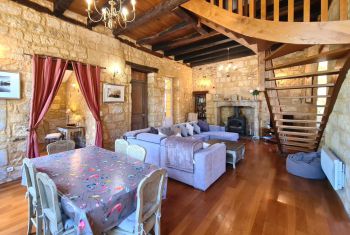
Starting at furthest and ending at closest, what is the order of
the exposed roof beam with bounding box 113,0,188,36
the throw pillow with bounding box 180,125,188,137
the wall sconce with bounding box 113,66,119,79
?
the throw pillow with bounding box 180,125,188,137 → the wall sconce with bounding box 113,66,119,79 → the exposed roof beam with bounding box 113,0,188,36

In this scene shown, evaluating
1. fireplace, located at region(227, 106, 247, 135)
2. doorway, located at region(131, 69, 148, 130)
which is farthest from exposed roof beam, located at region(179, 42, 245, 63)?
fireplace, located at region(227, 106, 247, 135)

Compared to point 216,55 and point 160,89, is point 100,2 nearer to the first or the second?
point 160,89

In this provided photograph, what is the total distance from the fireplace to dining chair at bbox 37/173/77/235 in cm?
635

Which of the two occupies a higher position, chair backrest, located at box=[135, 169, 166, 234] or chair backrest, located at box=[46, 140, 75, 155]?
chair backrest, located at box=[46, 140, 75, 155]

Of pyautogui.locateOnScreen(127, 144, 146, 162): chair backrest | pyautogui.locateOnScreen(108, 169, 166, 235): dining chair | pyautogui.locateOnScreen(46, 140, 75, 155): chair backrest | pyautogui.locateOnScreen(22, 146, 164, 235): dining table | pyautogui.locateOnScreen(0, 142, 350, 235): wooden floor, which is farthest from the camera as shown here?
pyautogui.locateOnScreen(46, 140, 75, 155): chair backrest

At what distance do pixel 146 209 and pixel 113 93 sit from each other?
366 cm

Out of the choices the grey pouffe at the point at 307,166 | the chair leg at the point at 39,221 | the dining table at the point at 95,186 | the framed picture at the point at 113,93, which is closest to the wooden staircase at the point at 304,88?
the grey pouffe at the point at 307,166

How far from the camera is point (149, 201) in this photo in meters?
1.36

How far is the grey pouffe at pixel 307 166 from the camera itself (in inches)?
123

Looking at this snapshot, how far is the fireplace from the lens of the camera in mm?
6645

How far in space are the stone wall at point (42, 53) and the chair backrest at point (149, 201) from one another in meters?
3.06

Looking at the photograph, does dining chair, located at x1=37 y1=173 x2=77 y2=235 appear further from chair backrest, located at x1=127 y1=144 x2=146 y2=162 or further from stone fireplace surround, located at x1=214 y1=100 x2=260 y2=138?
stone fireplace surround, located at x1=214 y1=100 x2=260 y2=138

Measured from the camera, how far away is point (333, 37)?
1.71m

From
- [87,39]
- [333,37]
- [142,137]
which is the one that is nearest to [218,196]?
[142,137]
